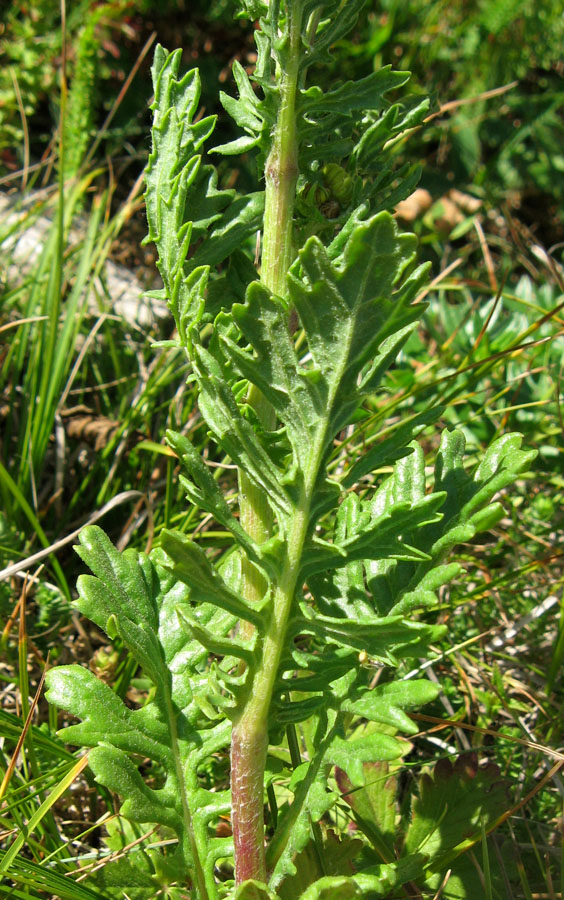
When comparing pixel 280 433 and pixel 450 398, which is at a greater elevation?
pixel 280 433

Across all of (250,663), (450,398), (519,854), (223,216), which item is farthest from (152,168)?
(519,854)

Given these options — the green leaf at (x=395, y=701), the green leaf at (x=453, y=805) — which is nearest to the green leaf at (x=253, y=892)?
the green leaf at (x=395, y=701)

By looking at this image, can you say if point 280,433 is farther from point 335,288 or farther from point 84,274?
point 84,274

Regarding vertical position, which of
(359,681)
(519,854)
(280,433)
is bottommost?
(519,854)

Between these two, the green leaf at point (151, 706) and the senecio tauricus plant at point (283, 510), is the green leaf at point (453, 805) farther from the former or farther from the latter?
the green leaf at point (151, 706)

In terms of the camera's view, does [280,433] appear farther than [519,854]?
No

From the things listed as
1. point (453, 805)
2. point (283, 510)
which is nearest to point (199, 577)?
point (283, 510)

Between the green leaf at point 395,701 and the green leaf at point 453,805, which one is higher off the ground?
the green leaf at point 395,701
